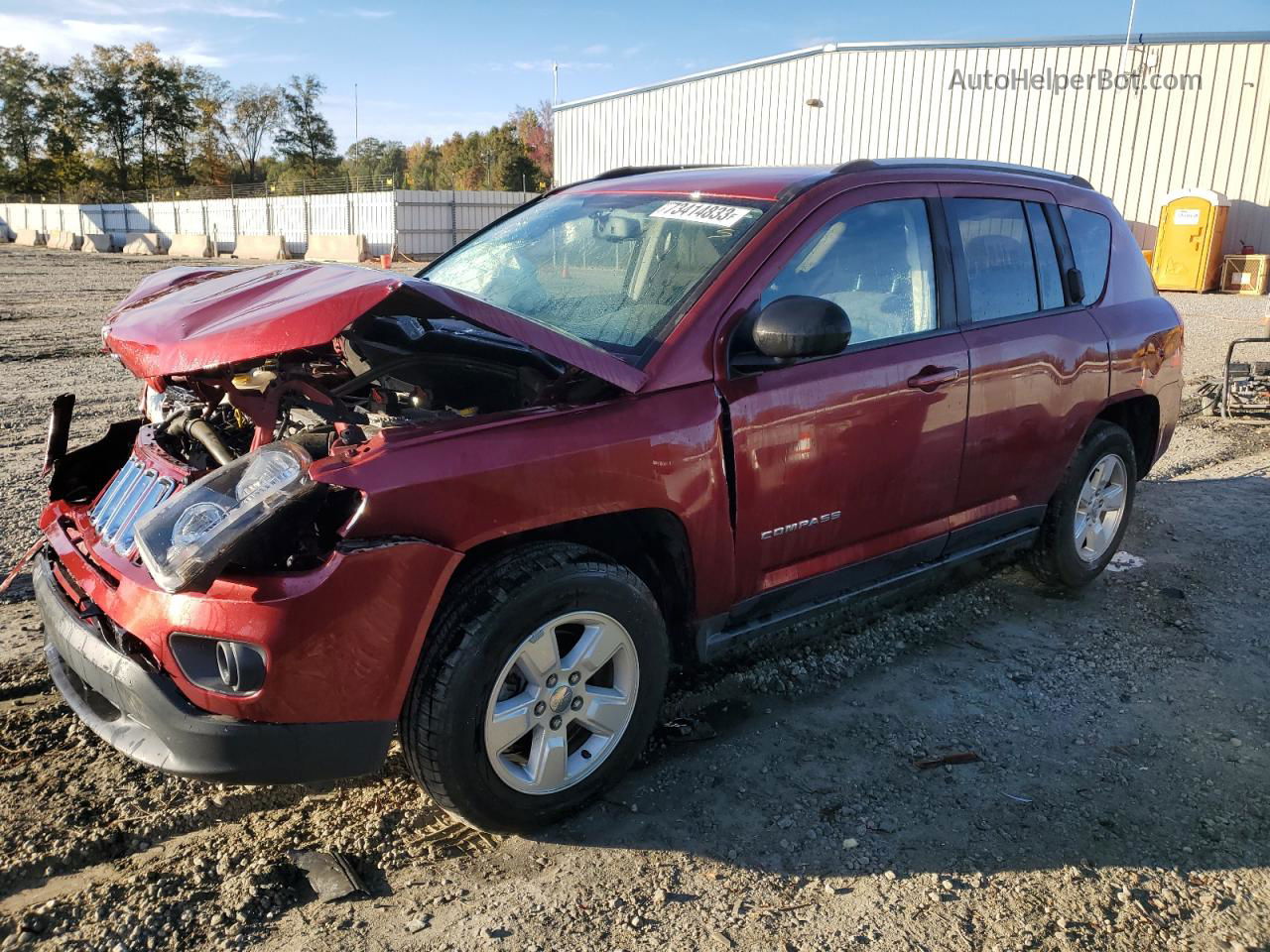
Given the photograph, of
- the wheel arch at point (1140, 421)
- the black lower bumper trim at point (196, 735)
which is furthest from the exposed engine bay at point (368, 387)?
the wheel arch at point (1140, 421)

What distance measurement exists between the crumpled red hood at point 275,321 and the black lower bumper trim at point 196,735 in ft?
2.57

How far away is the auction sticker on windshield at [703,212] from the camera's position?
129 inches

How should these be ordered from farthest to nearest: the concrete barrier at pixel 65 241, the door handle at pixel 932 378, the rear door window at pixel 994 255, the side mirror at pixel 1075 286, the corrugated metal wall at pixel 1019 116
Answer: the concrete barrier at pixel 65 241 → the corrugated metal wall at pixel 1019 116 → the side mirror at pixel 1075 286 → the rear door window at pixel 994 255 → the door handle at pixel 932 378

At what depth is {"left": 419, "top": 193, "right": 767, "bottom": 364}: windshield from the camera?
3.09m

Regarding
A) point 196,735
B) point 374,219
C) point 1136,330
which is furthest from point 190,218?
point 196,735

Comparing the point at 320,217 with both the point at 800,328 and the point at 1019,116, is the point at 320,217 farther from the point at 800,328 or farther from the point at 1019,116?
the point at 800,328

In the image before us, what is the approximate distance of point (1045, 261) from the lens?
4176 mm

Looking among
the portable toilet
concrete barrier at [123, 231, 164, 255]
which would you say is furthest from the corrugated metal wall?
concrete barrier at [123, 231, 164, 255]

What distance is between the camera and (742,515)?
9.84 feet

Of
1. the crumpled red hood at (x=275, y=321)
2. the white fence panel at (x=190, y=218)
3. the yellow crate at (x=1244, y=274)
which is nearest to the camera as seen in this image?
the crumpled red hood at (x=275, y=321)

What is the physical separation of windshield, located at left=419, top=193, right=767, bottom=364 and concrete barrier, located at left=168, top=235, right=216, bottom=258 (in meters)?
39.2

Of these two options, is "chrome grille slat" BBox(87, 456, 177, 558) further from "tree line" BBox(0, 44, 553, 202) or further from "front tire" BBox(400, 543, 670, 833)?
"tree line" BBox(0, 44, 553, 202)

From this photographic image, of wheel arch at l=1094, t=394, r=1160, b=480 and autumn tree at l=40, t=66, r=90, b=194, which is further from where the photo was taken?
autumn tree at l=40, t=66, r=90, b=194

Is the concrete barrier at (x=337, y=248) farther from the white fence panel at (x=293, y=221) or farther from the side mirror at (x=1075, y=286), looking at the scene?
the side mirror at (x=1075, y=286)
